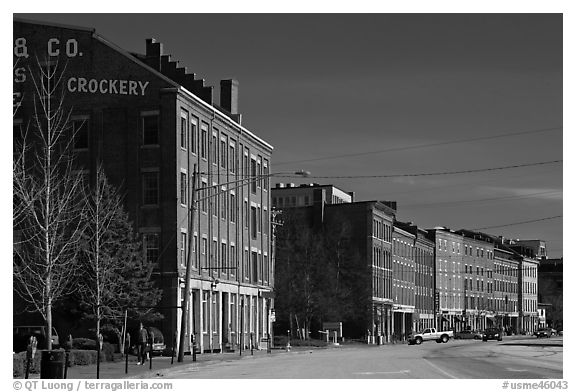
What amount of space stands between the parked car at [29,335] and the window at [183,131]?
1355 cm

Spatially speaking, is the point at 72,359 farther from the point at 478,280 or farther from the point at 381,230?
the point at 478,280

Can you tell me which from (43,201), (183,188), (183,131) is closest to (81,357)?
(43,201)

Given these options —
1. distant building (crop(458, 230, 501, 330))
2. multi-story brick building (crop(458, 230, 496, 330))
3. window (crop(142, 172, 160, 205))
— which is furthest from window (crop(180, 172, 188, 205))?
multi-story brick building (crop(458, 230, 496, 330))

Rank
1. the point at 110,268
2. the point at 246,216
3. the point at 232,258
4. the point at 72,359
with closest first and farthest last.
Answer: the point at 72,359, the point at 110,268, the point at 232,258, the point at 246,216

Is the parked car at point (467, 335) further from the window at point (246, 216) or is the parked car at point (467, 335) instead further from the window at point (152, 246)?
the window at point (152, 246)

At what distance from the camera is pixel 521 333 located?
585 feet

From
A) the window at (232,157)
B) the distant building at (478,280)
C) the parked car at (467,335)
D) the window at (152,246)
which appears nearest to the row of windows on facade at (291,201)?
the parked car at (467,335)

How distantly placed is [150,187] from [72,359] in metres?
24.0

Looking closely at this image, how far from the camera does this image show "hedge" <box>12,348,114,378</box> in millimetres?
32375

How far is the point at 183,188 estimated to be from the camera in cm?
6353

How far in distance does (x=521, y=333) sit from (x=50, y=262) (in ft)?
477

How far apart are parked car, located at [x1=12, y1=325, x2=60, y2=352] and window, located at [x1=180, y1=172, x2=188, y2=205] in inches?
438

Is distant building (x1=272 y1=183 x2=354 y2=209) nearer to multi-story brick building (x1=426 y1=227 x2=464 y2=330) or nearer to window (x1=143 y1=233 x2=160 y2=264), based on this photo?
multi-story brick building (x1=426 y1=227 x2=464 y2=330)
